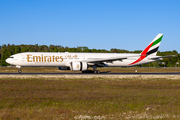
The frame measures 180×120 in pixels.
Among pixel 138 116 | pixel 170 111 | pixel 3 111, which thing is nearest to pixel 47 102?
pixel 3 111

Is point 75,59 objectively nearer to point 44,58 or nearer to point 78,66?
point 78,66

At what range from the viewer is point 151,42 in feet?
151

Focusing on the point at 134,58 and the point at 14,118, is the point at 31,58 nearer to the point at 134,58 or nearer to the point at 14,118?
the point at 134,58

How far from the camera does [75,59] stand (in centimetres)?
4184

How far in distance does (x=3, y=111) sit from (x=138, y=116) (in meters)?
5.80

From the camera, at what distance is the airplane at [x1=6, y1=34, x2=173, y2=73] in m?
39.3

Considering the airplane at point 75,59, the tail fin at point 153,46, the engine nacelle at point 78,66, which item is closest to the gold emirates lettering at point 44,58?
the airplane at point 75,59

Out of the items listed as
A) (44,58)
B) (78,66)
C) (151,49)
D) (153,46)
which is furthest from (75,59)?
(153,46)

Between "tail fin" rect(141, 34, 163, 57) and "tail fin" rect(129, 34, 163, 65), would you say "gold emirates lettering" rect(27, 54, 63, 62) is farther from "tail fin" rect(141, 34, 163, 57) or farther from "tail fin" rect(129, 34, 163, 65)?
"tail fin" rect(141, 34, 163, 57)

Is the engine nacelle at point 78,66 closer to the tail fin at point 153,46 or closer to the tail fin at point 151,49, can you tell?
the tail fin at point 151,49

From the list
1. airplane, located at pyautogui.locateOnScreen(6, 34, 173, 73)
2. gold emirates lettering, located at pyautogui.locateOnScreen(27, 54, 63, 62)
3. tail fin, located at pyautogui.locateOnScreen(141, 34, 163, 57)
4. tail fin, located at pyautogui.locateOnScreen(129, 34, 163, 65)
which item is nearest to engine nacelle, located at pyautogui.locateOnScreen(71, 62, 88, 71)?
airplane, located at pyautogui.locateOnScreen(6, 34, 173, 73)

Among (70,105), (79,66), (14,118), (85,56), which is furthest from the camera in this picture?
(85,56)

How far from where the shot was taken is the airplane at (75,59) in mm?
39281

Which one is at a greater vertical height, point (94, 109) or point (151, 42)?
point (151, 42)
